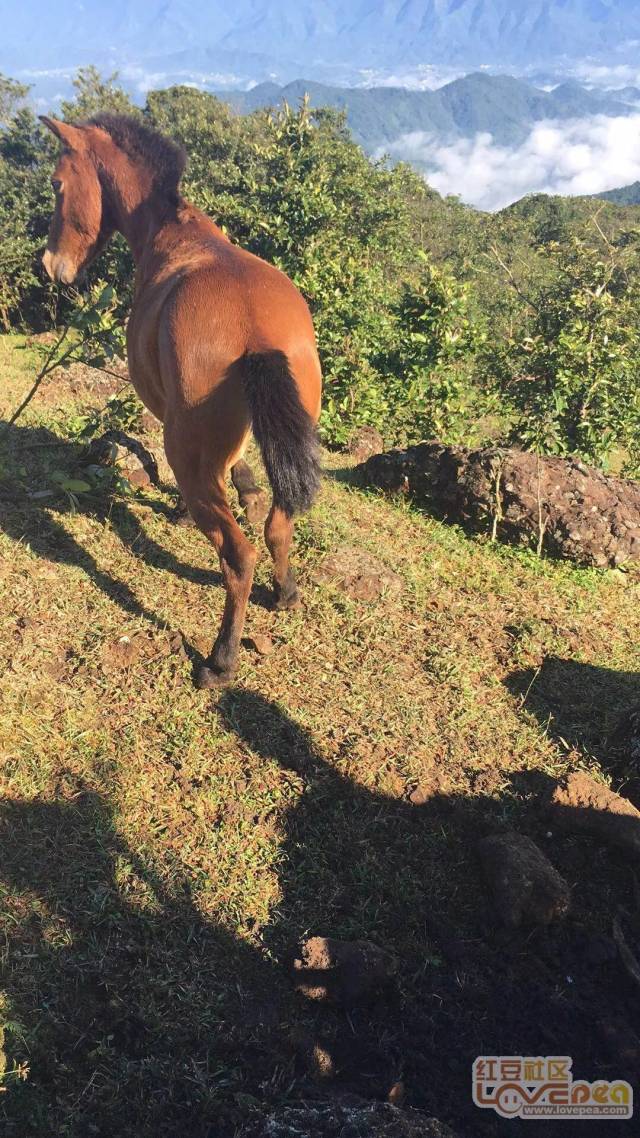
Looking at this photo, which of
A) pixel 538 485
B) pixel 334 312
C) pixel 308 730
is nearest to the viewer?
pixel 308 730

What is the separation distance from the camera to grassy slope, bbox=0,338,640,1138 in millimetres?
1981

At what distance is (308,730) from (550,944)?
4.41ft

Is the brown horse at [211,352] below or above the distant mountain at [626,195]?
below

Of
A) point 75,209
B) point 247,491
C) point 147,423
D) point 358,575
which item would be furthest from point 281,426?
point 147,423

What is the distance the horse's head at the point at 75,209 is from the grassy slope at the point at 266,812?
165 cm

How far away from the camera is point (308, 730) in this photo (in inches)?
124

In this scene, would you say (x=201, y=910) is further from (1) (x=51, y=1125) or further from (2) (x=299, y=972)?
(1) (x=51, y=1125)

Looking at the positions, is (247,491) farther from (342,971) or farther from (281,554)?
(342,971)

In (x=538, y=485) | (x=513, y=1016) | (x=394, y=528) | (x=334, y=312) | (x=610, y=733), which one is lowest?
(x=513, y=1016)

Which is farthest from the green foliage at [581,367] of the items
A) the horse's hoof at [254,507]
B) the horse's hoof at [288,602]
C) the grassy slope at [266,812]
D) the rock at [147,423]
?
the rock at [147,423]

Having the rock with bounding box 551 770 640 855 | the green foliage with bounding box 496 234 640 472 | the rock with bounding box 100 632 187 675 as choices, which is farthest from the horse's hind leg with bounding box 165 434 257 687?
the green foliage with bounding box 496 234 640 472

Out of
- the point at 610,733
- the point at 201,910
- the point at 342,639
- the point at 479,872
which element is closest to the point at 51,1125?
the point at 201,910

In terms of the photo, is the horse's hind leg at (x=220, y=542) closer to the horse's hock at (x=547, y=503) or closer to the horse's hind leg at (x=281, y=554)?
the horse's hind leg at (x=281, y=554)

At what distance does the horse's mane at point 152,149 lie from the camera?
3.90 m
